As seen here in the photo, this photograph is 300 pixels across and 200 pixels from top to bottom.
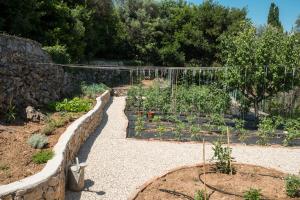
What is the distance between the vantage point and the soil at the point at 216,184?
6.38 m

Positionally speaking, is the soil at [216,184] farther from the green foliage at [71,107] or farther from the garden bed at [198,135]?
the green foliage at [71,107]

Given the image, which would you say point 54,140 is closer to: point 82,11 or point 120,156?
point 120,156

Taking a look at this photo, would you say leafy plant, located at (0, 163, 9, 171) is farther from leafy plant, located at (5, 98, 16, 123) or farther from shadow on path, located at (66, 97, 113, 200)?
leafy plant, located at (5, 98, 16, 123)

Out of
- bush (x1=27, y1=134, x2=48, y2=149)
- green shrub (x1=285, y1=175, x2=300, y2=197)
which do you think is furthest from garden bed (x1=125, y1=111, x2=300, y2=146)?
green shrub (x1=285, y1=175, x2=300, y2=197)

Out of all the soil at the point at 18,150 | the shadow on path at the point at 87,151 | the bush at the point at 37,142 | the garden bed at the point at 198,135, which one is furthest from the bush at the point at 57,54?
the bush at the point at 37,142

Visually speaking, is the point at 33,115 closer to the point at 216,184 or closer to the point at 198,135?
the point at 198,135

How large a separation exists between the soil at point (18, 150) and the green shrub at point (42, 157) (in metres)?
0.08

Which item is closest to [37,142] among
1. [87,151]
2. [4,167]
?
[4,167]

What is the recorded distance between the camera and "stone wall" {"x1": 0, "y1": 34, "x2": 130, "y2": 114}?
10.6 metres

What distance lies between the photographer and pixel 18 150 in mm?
7145

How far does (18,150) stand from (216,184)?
3.75 m

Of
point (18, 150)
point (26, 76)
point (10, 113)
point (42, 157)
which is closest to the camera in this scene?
point (42, 157)

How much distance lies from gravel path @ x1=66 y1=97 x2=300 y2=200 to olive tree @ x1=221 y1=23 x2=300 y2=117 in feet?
15.0

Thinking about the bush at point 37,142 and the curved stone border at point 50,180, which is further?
the bush at point 37,142
